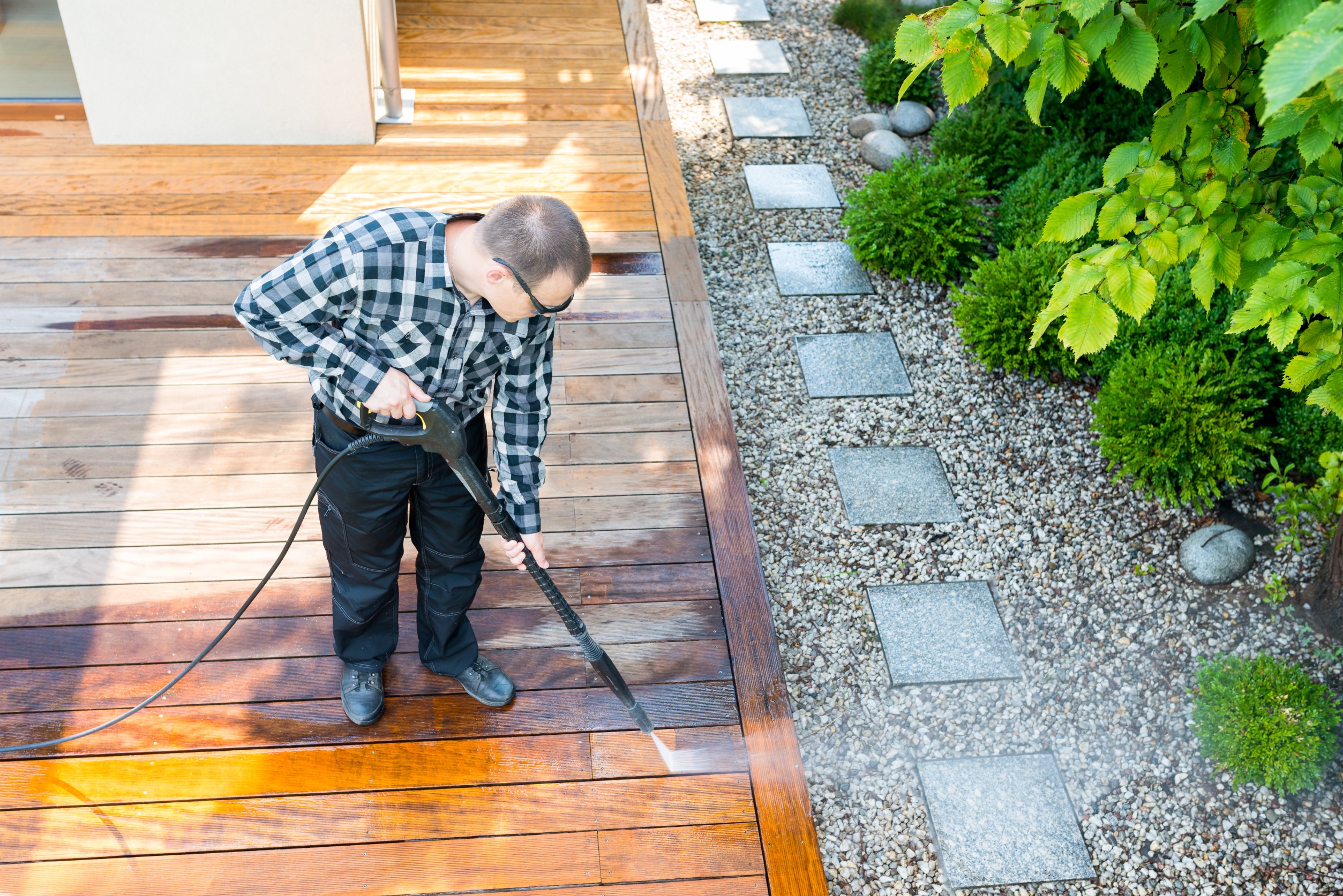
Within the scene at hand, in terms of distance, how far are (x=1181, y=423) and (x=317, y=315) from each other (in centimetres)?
249

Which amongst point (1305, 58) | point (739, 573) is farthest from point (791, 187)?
point (1305, 58)

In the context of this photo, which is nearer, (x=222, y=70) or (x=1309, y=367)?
(x=1309, y=367)

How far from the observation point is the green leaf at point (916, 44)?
163cm

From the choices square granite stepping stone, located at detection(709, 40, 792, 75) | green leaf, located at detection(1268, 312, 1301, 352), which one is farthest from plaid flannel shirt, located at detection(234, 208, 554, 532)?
square granite stepping stone, located at detection(709, 40, 792, 75)

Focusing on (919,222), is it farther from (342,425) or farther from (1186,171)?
(342,425)

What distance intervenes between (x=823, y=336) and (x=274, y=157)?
244cm

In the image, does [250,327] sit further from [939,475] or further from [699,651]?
[939,475]

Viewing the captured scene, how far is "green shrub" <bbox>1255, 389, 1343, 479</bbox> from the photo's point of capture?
296 centimetres

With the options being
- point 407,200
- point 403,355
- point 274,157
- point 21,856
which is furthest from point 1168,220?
point 274,157

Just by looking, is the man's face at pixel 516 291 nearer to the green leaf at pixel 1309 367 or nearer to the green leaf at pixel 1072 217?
the green leaf at pixel 1072 217

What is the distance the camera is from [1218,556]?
9.45 ft

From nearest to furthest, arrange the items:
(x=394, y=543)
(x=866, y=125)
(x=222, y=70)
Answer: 1. (x=394, y=543)
2. (x=222, y=70)
3. (x=866, y=125)

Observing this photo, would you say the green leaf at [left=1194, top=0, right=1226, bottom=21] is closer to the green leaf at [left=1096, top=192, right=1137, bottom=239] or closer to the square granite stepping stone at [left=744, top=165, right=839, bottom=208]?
the green leaf at [left=1096, top=192, right=1137, bottom=239]

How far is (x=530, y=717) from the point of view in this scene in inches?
97.8
